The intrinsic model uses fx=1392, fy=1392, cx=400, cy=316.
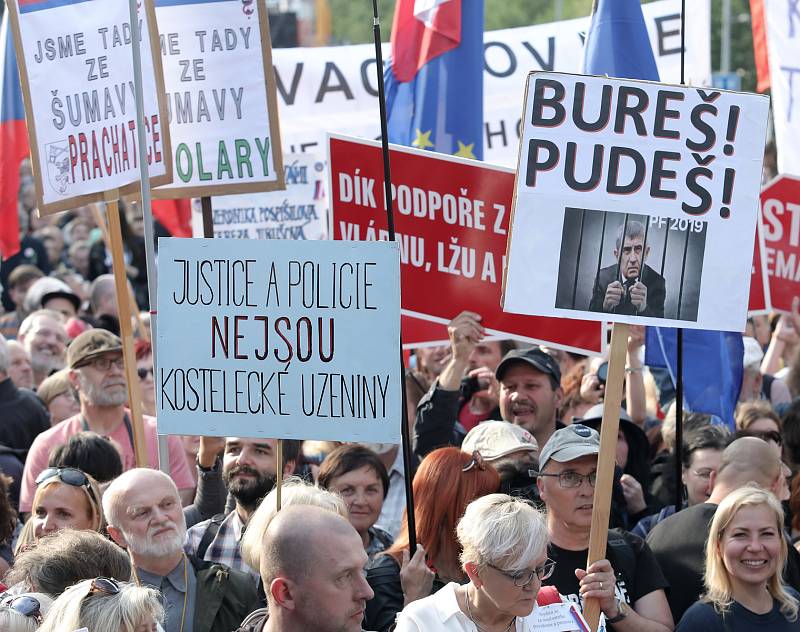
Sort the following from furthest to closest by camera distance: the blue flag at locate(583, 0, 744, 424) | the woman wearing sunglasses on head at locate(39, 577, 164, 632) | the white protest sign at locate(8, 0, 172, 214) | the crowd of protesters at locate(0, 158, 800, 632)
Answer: the blue flag at locate(583, 0, 744, 424), the white protest sign at locate(8, 0, 172, 214), the crowd of protesters at locate(0, 158, 800, 632), the woman wearing sunglasses on head at locate(39, 577, 164, 632)

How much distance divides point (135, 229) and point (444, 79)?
370 inches

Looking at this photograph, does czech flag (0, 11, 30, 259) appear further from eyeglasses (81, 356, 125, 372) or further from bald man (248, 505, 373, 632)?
bald man (248, 505, 373, 632)

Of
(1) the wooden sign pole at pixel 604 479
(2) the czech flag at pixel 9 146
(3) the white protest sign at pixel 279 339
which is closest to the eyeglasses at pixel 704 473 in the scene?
(1) the wooden sign pole at pixel 604 479

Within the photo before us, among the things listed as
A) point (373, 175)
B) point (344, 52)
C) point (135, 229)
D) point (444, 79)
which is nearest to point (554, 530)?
point (373, 175)

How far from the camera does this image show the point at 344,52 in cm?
1104

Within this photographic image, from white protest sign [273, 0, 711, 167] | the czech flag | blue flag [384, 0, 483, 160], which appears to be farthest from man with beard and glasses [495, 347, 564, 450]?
the czech flag

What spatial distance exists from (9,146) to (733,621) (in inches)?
252

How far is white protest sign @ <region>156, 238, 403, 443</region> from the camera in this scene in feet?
15.4

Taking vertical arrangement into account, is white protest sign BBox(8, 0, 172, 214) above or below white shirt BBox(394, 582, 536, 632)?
above

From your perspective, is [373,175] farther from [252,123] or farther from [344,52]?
[344,52]

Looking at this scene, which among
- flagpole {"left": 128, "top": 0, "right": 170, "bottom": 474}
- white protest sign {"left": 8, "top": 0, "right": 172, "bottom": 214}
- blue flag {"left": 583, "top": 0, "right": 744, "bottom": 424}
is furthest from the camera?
blue flag {"left": 583, "top": 0, "right": 744, "bottom": 424}

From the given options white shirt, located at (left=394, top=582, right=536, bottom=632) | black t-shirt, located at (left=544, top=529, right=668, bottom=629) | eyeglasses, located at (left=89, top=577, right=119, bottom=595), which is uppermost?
eyeglasses, located at (left=89, top=577, right=119, bottom=595)

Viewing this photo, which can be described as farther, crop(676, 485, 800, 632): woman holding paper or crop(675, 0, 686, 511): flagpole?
crop(675, 0, 686, 511): flagpole

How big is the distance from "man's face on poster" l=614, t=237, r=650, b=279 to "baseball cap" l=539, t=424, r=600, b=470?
68cm
